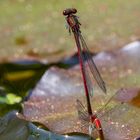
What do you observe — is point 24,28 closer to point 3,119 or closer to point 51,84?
point 51,84

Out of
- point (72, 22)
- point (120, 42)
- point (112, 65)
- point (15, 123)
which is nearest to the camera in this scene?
point (72, 22)

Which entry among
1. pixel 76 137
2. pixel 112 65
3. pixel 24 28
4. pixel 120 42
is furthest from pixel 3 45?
pixel 76 137

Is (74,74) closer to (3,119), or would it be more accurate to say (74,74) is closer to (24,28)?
(3,119)

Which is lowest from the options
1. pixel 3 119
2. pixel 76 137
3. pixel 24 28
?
pixel 76 137

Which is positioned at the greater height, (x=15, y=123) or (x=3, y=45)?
(x=3, y=45)

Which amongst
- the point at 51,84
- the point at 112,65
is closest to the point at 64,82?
the point at 51,84

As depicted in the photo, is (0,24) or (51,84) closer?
(51,84)

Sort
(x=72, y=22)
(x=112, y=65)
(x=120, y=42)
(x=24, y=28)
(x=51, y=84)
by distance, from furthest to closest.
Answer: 1. (x=24, y=28)
2. (x=120, y=42)
3. (x=112, y=65)
4. (x=51, y=84)
5. (x=72, y=22)
